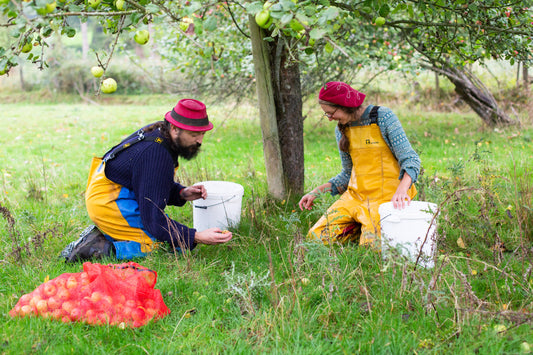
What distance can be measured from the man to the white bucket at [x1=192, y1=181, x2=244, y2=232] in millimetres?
407

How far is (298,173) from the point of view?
4.04 meters

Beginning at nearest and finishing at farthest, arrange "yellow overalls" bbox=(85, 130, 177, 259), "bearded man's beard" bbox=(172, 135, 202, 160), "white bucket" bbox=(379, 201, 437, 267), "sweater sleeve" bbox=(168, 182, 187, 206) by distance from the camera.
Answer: "white bucket" bbox=(379, 201, 437, 267) < "bearded man's beard" bbox=(172, 135, 202, 160) < "yellow overalls" bbox=(85, 130, 177, 259) < "sweater sleeve" bbox=(168, 182, 187, 206)

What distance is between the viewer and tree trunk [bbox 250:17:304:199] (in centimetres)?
346

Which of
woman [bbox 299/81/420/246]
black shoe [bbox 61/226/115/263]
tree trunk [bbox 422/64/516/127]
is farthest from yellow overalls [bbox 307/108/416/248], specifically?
tree trunk [bbox 422/64/516/127]

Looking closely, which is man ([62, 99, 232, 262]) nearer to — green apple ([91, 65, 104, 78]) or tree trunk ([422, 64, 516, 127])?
green apple ([91, 65, 104, 78])

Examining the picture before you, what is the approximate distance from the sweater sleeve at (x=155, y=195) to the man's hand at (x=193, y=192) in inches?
18.4

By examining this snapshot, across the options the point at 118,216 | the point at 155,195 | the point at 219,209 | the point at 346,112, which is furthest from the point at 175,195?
the point at 346,112

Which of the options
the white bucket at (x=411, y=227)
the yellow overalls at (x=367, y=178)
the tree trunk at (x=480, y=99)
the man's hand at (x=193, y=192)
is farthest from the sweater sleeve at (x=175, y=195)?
the tree trunk at (x=480, y=99)

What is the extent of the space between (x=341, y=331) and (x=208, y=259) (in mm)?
1178

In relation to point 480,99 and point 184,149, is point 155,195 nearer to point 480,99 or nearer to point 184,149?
point 184,149

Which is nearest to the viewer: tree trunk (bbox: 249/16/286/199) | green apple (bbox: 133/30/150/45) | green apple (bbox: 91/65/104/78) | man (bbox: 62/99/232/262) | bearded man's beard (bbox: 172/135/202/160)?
green apple (bbox: 133/30/150/45)

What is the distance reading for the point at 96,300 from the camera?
7.30 ft

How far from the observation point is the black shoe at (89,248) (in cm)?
306

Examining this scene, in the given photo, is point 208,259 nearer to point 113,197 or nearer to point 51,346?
point 113,197
